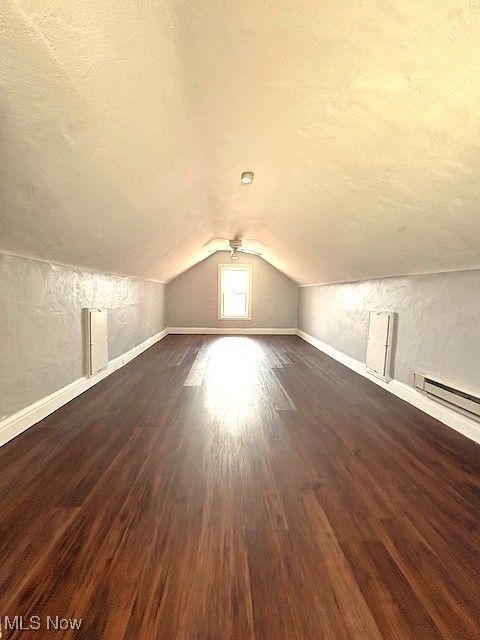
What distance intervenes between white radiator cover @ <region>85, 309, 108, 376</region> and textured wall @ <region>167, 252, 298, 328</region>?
12.9 ft

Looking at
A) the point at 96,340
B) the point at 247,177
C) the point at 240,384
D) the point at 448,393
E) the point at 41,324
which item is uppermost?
the point at 247,177

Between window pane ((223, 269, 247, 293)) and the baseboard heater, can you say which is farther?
window pane ((223, 269, 247, 293))

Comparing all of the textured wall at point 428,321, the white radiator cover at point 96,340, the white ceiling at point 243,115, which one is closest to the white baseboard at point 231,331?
the textured wall at point 428,321

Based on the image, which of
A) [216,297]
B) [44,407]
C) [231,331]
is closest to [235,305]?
[216,297]

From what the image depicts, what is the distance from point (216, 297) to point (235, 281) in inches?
24.6

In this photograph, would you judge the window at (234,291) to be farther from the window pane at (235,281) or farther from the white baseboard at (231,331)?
the white baseboard at (231,331)

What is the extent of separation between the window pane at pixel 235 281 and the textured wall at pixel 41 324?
407 centimetres

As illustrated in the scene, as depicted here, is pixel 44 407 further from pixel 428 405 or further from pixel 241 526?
pixel 428 405

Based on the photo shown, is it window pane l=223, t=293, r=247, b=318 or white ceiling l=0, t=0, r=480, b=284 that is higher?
white ceiling l=0, t=0, r=480, b=284

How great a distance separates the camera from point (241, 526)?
1372mm

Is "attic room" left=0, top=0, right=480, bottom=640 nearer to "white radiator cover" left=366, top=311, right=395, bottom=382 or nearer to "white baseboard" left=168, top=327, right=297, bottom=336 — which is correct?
"white radiator cover" left=366, top=311, right=395, bottom=382

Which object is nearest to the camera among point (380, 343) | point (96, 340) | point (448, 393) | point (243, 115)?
point (243, 115)

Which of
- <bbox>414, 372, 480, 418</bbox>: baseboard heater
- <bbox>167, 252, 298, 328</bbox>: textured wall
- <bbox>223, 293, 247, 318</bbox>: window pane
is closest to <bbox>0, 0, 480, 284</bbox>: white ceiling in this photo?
<bbox>414, 372, 480, 418</bbox>: baseboard heater

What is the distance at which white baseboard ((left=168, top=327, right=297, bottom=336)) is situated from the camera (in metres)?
7.62
